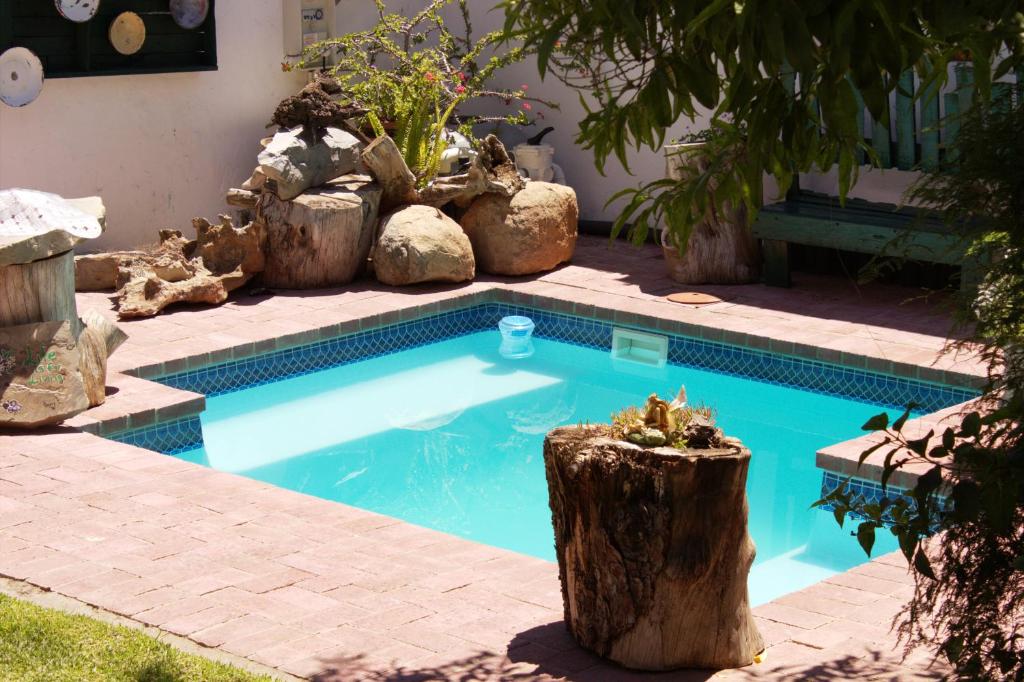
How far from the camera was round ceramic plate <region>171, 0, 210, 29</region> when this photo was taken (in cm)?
1164

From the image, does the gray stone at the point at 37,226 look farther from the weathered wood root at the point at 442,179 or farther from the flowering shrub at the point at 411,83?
the flowering shrub at the point at 411,83

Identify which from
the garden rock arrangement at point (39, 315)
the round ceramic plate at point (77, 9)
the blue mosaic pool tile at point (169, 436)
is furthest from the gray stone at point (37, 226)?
the round ceramic plate at point (77, 9)

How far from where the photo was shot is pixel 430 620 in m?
5.07

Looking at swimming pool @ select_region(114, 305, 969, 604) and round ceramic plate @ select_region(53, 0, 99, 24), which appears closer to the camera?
swimming pool @ select_region(114, 305, 969, 604)

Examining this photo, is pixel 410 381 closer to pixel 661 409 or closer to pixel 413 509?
pixel 413 509

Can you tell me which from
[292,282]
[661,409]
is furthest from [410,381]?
[661,409]

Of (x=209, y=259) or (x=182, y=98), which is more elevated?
(x=182, y=98)

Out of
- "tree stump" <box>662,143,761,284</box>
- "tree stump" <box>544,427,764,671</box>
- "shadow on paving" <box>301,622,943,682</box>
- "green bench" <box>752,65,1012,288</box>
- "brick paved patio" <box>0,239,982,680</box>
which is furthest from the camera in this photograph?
"tree stump" <box>662,143,761,284</box>

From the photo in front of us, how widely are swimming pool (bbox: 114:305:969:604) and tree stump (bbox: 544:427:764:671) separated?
7.33 feet

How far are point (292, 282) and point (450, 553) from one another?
546cm

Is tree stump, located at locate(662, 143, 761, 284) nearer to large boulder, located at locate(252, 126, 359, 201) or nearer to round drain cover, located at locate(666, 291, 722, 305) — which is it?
round drain cover, located at locate(666, 291, 722, 305)

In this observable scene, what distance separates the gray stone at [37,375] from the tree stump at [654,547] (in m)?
3.88

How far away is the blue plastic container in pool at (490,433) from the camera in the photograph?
7531mm

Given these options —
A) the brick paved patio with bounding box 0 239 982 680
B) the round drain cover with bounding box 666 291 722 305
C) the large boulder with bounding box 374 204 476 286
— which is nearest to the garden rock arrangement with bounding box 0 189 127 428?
the brick paved patio with bounding box 0 239 982 680
